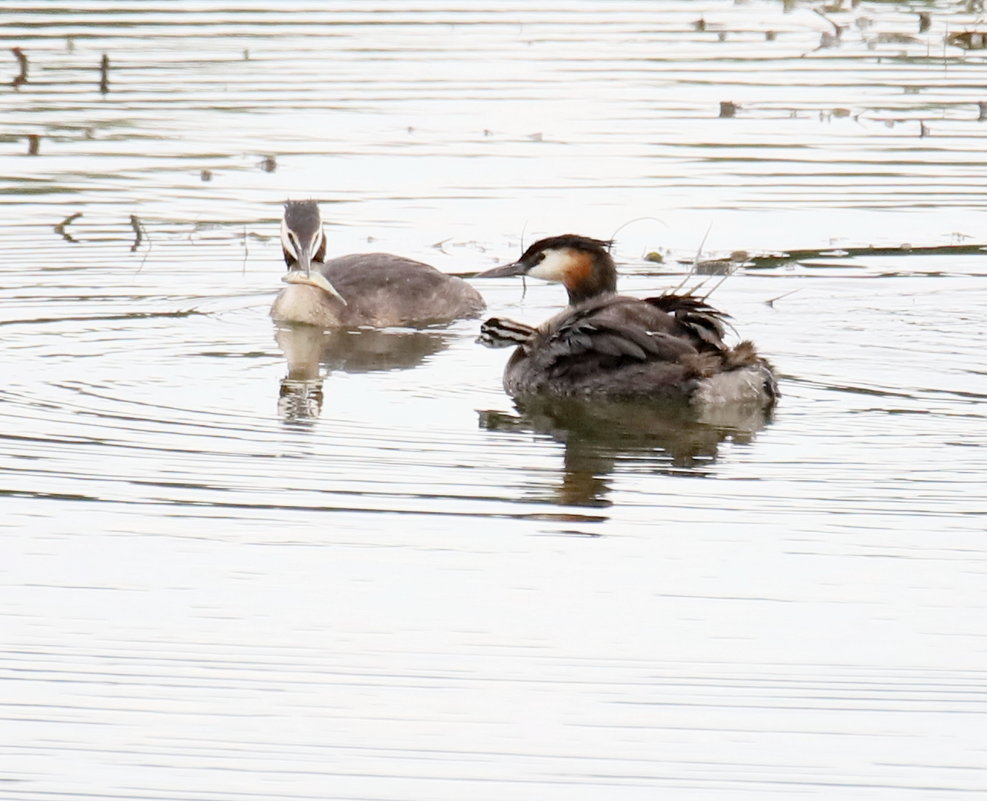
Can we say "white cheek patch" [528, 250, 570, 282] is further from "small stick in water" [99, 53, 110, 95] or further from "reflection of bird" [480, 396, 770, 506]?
"small stick in water" [99, 53, 110, 95]

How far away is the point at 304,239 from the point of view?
12.8 metres

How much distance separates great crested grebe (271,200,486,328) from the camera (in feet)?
41.8

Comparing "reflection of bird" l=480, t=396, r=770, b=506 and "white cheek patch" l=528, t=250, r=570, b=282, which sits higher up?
"white cheek patch" l=528, t=250, r=570, b=282

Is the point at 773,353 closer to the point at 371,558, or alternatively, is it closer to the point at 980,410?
the point at 980,410

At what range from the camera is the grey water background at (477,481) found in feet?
19.4

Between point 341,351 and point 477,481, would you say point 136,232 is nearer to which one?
point 341,351

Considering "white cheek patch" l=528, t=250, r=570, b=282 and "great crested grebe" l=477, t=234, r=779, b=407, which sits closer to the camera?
"great crested grebe" l=477, t=234, r=779, b=407

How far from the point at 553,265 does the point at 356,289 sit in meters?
1.99

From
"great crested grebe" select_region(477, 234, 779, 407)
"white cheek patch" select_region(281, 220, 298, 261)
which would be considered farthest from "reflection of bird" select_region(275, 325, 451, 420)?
"great crested grebe" select_region(477, 234, 779, 407)

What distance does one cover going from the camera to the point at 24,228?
14.8 m

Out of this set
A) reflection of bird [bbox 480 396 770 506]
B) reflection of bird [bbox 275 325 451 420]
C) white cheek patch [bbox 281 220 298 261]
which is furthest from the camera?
white cheek patch [bbox 281 220 298 261]

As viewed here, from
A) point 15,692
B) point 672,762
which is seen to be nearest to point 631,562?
point 672,762

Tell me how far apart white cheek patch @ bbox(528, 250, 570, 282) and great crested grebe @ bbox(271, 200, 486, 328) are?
1.54 m

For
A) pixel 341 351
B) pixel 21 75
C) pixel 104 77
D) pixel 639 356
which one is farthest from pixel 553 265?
pixel 21 75
